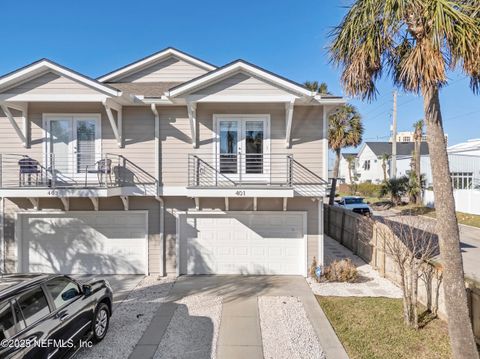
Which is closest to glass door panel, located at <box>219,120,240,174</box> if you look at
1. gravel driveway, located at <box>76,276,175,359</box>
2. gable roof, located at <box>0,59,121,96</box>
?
gable roof, located at <box>0,59,121,96</box>

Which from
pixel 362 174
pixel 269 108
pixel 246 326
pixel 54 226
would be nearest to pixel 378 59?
pixel 269 108

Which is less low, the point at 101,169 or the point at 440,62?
the point at 440,62

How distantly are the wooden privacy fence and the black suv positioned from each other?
21.7 feet

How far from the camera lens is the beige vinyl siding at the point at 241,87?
29.2ft

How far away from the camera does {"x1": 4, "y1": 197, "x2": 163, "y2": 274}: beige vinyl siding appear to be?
9852 millimetres

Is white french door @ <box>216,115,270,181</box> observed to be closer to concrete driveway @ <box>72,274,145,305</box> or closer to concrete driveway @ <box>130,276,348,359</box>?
concrete driveway @ <box>130,276,348,359</box>

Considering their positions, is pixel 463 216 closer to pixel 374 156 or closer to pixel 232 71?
pixel 232 71

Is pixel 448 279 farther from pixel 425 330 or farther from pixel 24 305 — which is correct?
pixel 24 305

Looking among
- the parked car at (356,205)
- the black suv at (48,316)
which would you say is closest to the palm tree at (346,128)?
the parked car at (356,205)

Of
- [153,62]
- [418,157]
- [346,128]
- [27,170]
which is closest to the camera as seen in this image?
[27,170]

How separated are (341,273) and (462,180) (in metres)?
29.2

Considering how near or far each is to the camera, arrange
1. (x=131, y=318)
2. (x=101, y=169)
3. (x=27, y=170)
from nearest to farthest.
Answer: (x=131, y=318)
(x=27, y=170)
(x=101, y=169)

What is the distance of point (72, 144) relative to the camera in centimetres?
964

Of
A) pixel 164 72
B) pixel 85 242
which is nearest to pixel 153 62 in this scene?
pixel 164 72
